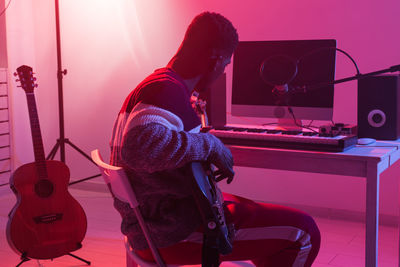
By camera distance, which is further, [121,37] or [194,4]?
[121,37]

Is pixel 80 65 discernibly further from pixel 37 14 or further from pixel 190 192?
pixel 190 192

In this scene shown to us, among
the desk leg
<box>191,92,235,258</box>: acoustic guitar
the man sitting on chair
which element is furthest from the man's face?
the desk leg

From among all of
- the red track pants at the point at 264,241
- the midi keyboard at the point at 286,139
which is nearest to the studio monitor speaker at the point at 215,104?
the midi keyboard at the point at 286,139

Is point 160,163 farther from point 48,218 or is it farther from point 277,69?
point 48,218

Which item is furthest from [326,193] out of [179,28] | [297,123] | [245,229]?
[245,229]

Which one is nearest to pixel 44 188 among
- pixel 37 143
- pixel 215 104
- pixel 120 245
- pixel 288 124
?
pixel 37 143

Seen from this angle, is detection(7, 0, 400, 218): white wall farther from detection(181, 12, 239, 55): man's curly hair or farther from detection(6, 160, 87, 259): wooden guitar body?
detection(181, 12, 239, 55): man's curly hair

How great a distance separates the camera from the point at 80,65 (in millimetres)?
4312

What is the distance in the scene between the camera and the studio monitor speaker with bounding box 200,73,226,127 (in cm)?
246

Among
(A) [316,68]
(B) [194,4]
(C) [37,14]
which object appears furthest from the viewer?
(C) [37,14]

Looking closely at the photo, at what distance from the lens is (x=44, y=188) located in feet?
8.84

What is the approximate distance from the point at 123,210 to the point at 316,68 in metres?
1.20

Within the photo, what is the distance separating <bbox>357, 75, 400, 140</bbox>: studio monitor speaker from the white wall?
3.70 ft

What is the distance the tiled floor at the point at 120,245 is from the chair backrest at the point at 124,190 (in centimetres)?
122
